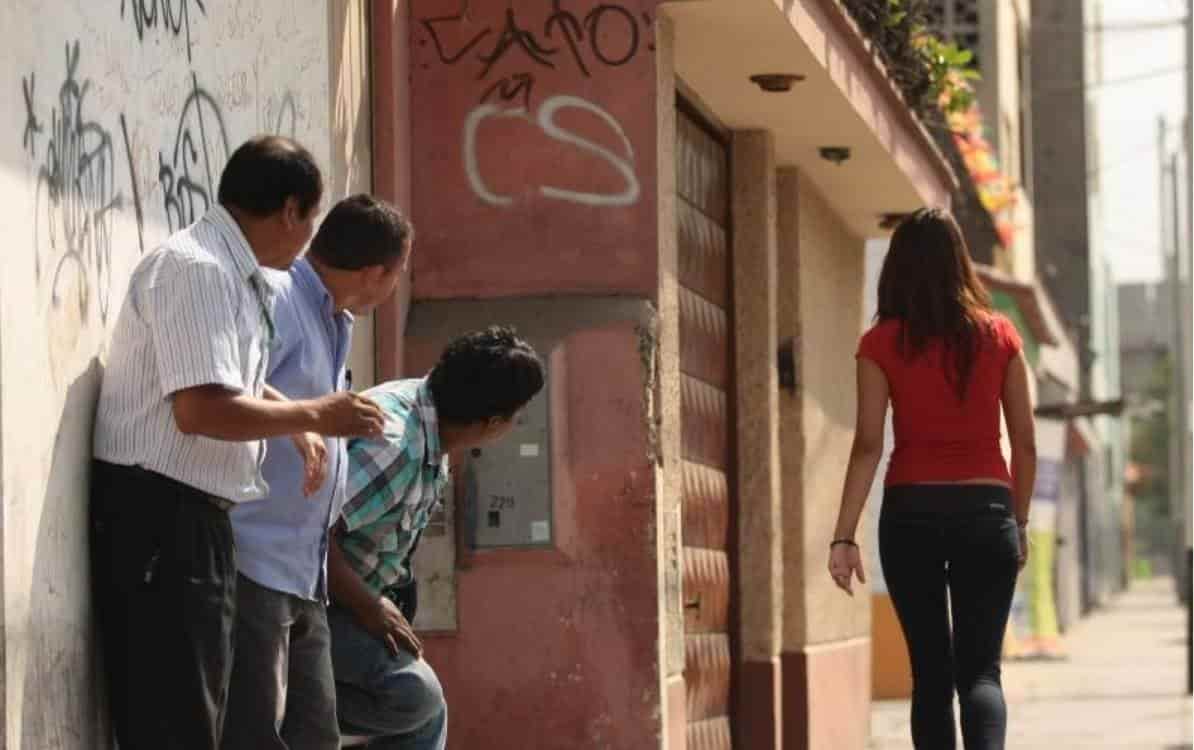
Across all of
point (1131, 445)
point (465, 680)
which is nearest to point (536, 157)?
point (465, 680)

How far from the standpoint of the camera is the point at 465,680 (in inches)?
327

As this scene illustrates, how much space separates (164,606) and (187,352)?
1.64 ft

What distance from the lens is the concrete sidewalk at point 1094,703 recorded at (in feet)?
43.1

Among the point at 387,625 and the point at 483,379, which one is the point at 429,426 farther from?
the point at 387,625

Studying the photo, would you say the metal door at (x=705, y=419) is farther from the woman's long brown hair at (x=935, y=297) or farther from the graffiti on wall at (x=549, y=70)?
the woman's long brown hair at (x=935, y=297)

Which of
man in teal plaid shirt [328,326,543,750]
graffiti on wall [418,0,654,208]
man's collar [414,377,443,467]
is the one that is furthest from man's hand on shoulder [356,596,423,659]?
graffiti on wall [418,0,654,208]

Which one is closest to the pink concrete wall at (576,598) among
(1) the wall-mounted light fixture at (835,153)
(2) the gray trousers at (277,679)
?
(2) the gray trousers at (277,679)

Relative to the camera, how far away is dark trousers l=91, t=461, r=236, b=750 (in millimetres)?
4977

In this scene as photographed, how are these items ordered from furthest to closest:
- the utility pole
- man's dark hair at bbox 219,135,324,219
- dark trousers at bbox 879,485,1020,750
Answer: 1. the utility pole
2. dark trousers at bbox 879,485,1020,750
3. man's dark hair at bbox 219,135,324,219

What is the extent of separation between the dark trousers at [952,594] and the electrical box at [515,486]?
51.9 inches

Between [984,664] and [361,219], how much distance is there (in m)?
2.68

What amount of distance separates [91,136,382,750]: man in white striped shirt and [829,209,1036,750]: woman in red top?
2.72 m

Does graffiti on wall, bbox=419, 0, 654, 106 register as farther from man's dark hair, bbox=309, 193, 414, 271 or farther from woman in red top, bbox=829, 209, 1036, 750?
man's dark hair, bbox=309, 193, 414, 271

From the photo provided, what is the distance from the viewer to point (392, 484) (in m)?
5.96
